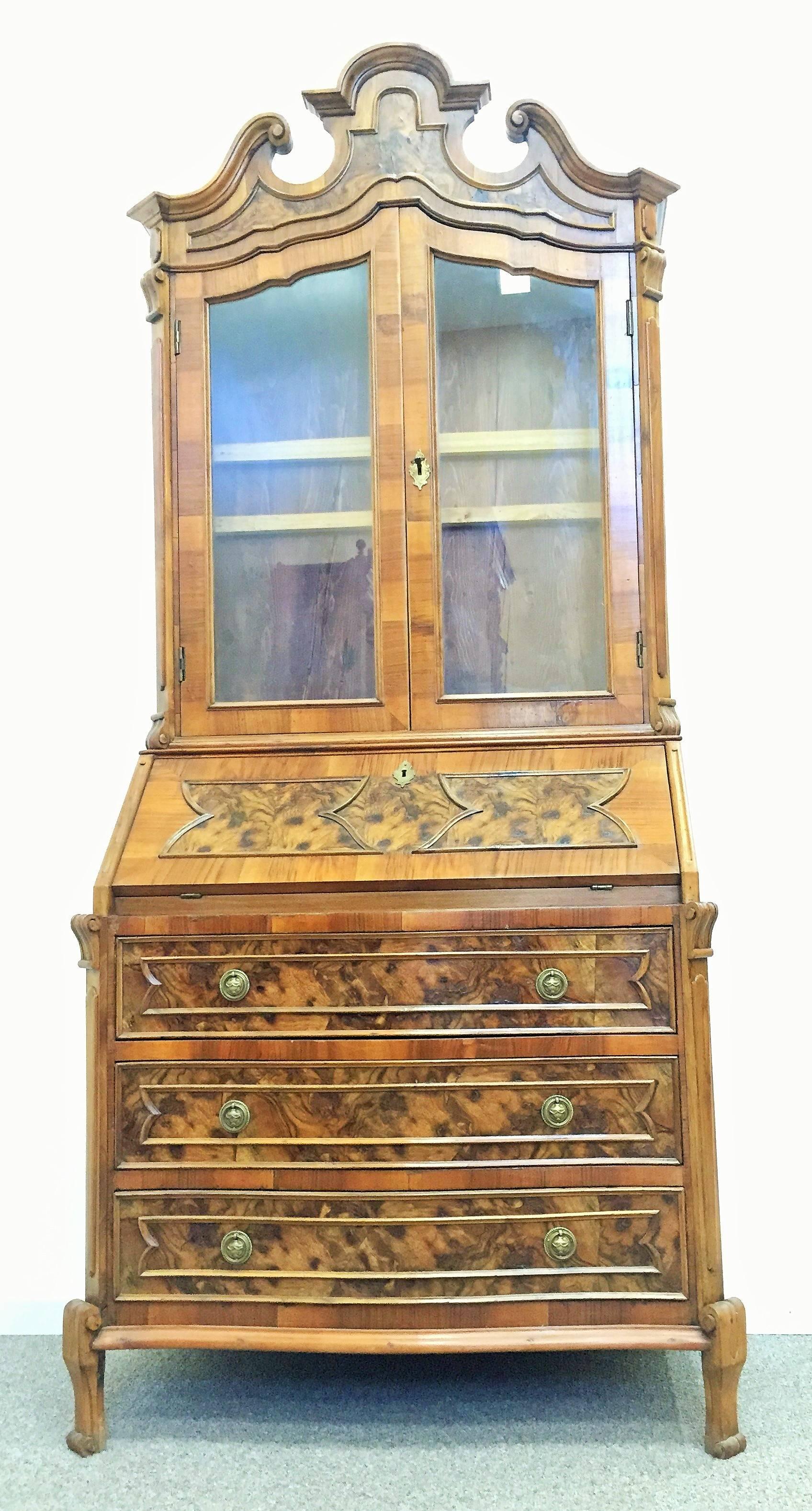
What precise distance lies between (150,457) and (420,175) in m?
1.01

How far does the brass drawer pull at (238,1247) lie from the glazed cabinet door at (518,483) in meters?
0.96

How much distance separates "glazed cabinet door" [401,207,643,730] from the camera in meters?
2.34

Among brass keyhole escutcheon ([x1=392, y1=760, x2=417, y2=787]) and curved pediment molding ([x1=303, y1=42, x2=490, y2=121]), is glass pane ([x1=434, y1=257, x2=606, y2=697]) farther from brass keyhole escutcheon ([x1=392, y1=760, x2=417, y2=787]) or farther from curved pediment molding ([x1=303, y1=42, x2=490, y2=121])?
curved pediment molding ([x1=303, y1=42, x2=490, y2=121])

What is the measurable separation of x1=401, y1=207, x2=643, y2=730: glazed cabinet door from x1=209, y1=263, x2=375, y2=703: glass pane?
4.5 inches

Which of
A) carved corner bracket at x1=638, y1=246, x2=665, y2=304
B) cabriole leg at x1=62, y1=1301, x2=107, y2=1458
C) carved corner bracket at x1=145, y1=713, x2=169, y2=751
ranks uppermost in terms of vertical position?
carved corner bracket at x1=638, y1=246, x2=665, y2=304

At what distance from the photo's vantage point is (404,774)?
2277mm

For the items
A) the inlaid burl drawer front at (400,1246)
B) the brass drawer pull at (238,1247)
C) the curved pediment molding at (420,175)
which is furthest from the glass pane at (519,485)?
the brass drawer pull at (238,1247)

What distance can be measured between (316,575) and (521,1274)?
4.36 ft

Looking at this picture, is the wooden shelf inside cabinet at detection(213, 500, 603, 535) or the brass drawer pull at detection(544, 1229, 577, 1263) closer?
the brass drawer pull at detection(544, 1229, 577, 1263)

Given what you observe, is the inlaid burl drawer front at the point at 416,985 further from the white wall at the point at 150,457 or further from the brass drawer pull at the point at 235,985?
the white wall at the point at 150,457

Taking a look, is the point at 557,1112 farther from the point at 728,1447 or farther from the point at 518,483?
the point at 518,483

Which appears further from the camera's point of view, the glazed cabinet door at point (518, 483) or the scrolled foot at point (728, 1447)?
the glazed cabinet door at point (518, 483)

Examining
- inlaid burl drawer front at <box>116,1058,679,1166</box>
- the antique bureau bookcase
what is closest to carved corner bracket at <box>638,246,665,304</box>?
the antique bureau bookcase

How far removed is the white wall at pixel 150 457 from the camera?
9.26ft
